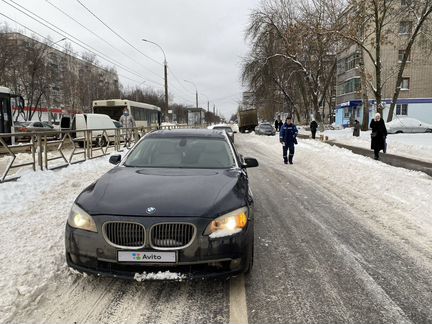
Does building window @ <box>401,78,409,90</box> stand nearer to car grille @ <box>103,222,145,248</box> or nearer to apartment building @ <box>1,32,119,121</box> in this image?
apartment building @ <box>1,32,119,121</box>

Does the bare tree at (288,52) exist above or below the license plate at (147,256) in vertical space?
above

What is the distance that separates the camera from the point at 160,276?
3.47 m

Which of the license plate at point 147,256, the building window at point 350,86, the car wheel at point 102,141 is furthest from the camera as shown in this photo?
the building window at point 350,86

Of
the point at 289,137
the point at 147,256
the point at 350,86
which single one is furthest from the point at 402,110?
the point at 147,256

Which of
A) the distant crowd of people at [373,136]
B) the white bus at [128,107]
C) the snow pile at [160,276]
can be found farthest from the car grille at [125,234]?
the white bus at [128,107]

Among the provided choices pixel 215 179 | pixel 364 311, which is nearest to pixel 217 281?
pixel 215 179

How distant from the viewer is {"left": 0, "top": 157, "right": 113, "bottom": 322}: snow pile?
357cm

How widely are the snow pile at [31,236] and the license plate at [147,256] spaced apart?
874 millimetres

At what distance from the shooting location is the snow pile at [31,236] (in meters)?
3.57

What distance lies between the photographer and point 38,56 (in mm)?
43969

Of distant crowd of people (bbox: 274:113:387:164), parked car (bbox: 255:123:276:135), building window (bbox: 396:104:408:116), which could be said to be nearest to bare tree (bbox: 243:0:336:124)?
parked car (bbox: 255:123:276:135)

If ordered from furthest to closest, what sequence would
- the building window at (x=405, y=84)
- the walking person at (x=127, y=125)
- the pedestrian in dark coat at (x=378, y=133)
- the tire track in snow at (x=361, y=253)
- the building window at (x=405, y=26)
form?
the building window at (x=405, y=84) → the building window at (x=405, y=26) → the walking person at (x=127, y=125) → the pedestrian in dark coat at (x=378, y=133) → the tire track in snow at (x=361, y=253)

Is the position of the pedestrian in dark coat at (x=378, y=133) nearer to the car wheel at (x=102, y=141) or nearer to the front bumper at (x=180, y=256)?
the car wheel at (x=102, y=141)

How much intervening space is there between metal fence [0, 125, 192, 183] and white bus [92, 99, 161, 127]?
13.2 m
